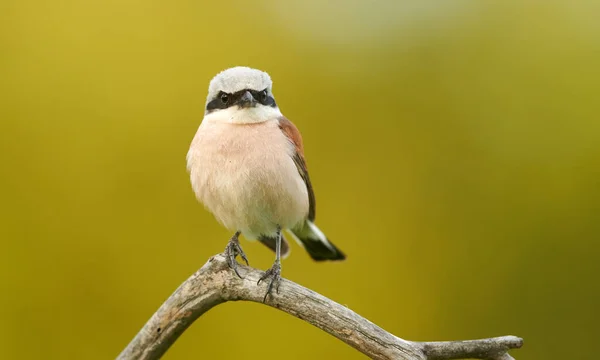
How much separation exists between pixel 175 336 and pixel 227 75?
117cm

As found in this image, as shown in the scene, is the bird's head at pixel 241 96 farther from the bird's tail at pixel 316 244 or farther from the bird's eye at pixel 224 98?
the bird's tail at pixel 316 244

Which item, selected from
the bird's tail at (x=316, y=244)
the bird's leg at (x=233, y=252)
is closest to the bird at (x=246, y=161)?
the bird's leg at (x=233, y=252)

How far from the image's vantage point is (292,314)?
2.90 m

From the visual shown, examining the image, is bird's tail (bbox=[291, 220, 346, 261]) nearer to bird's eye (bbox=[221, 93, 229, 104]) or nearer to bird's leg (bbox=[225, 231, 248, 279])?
bird's leg (bbox=[225, 231, 248, 279])

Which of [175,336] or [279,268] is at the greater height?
[279,268]

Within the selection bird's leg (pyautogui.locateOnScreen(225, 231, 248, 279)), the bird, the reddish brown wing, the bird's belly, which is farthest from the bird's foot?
the reddish brown wing

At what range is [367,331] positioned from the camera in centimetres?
269

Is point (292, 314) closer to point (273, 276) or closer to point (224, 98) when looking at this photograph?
point (273, 276)

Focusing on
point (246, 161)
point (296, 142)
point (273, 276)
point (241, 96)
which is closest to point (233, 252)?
point (273, 276)

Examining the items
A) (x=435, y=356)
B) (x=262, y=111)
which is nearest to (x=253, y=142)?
(x=262, y=111)

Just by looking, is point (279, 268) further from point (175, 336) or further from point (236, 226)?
point (175, 336)

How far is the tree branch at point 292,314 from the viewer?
103 inches

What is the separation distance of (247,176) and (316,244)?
0.89 m

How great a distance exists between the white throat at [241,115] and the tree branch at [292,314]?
0.60 meters
